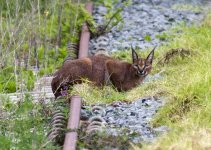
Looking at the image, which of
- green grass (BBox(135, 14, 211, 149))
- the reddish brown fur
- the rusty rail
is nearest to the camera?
green grass (BBox(135, 14, 211, 149))

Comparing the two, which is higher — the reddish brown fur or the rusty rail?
the rusty rail

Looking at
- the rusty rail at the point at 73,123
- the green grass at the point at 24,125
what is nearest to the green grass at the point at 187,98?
the rusty rail at the point at 73,123

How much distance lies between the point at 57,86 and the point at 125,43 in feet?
10.4

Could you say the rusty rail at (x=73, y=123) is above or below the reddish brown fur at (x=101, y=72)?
above

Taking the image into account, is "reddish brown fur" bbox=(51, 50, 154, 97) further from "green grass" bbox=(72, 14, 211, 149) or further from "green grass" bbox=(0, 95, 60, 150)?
"green grass" bbox=(0, 95, 60, 150)

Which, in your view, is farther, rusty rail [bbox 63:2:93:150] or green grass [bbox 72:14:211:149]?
rusty rail [bbox 63:2:93:150]

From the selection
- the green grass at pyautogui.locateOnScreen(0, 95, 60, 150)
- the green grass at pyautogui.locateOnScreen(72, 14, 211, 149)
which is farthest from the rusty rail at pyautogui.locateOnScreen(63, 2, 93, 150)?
the green grass at pyautogui.locateOnScreen(72, 14, 211, 149)

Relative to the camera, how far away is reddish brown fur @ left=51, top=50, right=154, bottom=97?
10500 millimetres

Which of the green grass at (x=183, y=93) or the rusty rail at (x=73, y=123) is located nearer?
the green grass at (x=183, y=93)

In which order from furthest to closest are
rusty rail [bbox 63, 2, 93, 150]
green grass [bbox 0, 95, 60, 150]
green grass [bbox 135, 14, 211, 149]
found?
green grass [bbox 0, 95, 60, 150], rusty rail [bbox 63, 2, 93, 150], green grass [bbox 135, 14, 211, 149]

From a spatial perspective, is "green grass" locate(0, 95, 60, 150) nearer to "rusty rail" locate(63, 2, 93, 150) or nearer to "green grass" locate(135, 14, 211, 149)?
"rusty rail" locate(63, 2, 93, 150)

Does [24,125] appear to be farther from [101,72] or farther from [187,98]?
[101,72]

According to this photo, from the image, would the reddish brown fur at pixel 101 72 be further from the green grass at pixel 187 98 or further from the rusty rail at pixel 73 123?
the rusty rail at pixel 73 123

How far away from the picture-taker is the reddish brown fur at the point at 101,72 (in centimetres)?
1050
